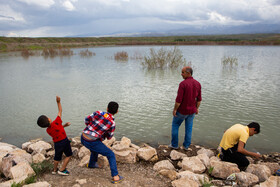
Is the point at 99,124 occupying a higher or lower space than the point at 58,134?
higher

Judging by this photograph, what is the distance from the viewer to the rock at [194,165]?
3.95 meters

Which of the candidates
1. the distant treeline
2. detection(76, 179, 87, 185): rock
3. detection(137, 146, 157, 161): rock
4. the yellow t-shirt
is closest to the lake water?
detection(137, 146, 157, 161): rock

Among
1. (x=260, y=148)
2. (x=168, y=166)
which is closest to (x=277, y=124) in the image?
(x=260, y=148)

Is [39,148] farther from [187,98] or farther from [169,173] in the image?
[187,98]

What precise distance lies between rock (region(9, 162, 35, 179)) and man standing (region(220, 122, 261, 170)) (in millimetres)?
3673

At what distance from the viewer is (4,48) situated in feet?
134

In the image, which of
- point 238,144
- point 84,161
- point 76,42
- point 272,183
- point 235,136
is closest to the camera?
point 272,183

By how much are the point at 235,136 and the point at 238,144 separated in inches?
6.5

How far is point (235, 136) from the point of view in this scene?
4.02m

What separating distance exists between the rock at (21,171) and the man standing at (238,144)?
3673mm

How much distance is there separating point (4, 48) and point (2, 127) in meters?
41.2

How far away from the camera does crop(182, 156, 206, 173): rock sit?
12.9 feet

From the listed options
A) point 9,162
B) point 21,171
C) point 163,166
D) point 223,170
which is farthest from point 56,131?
point 223,170

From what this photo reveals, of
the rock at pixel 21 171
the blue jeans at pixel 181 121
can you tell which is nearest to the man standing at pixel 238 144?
the blue jeans at pixel 181 121
